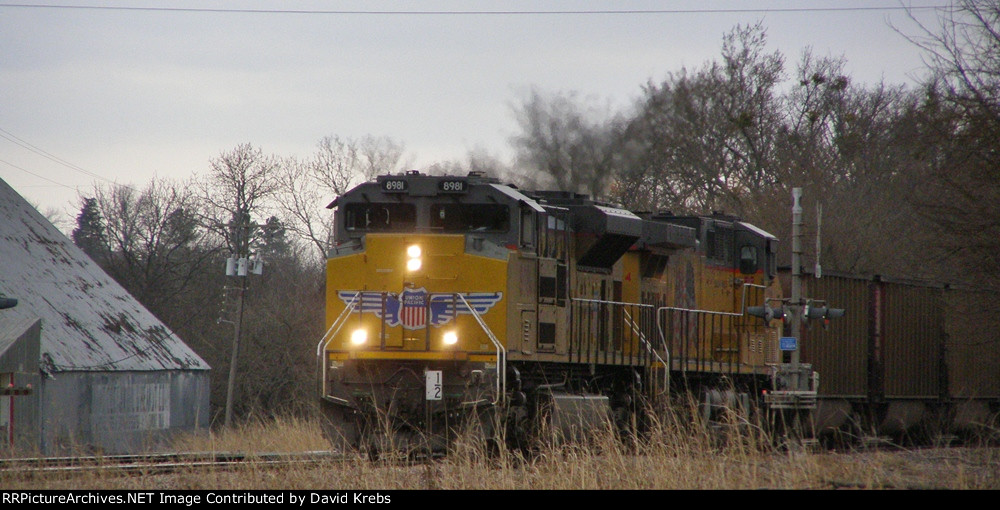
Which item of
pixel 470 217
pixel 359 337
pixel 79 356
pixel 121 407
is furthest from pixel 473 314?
pixel 121 407

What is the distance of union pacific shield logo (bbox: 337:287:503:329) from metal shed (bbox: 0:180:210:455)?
11648 mm

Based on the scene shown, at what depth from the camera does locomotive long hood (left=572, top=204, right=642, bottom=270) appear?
14234mm

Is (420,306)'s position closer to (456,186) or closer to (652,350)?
(456,186)

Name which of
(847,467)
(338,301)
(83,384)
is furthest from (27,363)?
(847,467)

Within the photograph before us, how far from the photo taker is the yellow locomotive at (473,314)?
12789 millimetres

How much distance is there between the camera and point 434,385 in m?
12.5

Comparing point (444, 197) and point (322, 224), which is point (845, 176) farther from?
point (444, 197)

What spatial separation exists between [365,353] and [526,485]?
4.22m

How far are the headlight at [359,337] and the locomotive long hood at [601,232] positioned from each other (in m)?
3.04

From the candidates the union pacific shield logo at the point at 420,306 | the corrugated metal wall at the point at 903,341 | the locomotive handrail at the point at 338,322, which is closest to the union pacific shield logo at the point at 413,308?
the union pacific shield logo at the point at 420,306

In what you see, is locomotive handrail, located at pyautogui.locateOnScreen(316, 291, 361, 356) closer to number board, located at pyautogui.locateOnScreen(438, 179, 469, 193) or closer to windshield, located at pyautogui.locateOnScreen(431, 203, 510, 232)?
windshield, located at pyautogui.locateOnScreen(431, 203, 510, 232)

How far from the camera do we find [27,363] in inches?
907

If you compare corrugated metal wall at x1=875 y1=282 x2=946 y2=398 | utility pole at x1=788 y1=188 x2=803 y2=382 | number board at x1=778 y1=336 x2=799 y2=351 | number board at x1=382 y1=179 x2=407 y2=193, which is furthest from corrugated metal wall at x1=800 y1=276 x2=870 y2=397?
number board at x1=382 y1=179 x2=407 y2=193

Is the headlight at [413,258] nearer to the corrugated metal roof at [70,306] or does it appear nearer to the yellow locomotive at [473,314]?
the yellow locomotive at [473,314]
